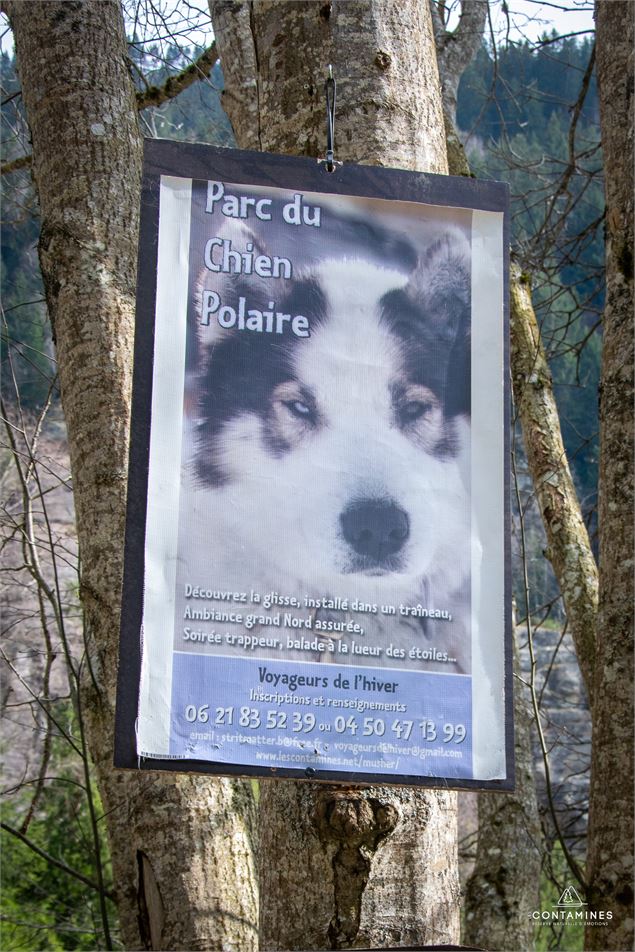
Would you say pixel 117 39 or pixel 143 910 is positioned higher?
pixel 117 39

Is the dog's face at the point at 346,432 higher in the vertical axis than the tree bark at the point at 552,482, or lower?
lower

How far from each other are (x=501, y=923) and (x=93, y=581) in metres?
2.42

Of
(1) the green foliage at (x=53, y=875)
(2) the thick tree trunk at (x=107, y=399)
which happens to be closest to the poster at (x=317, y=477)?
(2) the thick tree trunk at (x=107, y=399)

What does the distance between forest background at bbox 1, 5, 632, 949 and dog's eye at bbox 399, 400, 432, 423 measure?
1.42m

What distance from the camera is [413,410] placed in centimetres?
215

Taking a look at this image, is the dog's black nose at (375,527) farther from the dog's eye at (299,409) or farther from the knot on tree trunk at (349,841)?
the knot on tree trunk at (349,841)

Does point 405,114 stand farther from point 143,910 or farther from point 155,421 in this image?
point 143,910

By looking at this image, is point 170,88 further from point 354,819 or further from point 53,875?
point 53,875

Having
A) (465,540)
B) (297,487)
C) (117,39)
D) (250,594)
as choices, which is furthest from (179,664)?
(117,39)

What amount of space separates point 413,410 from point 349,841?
80 centimetres

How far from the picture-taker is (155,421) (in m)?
2.05

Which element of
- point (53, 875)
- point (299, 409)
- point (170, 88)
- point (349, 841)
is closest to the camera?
point (349, 841)

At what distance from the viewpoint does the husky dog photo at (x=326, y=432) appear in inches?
78.5

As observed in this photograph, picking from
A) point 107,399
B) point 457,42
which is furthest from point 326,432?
point 457,42
